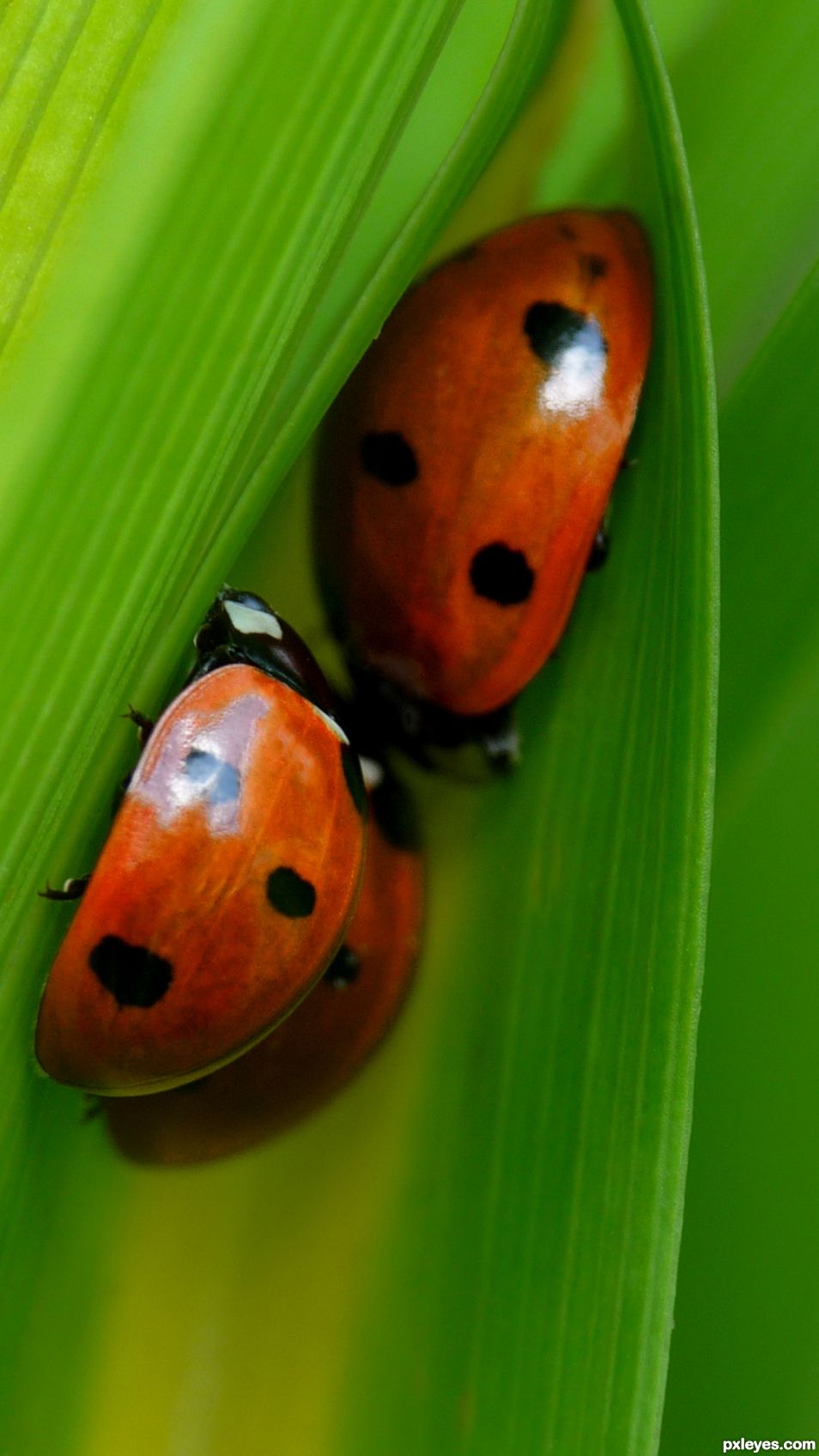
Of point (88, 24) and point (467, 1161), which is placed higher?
point (88, 24)

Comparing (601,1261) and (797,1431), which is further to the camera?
(797,1431)

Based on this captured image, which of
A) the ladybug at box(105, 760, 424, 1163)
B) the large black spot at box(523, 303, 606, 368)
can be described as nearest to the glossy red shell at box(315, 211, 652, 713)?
the large black spot at box(523, 303, 606, 368)

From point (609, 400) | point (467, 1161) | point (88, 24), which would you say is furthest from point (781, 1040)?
point (88, 24)

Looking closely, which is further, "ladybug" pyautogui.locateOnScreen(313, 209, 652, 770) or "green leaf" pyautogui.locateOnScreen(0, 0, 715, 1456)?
"ladybug" pyautogui.locateOnScreen(313, 209, 652, 770)

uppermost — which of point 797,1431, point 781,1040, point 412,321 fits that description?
point 412,321

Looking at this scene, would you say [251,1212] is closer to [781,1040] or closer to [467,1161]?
[467,1161]
